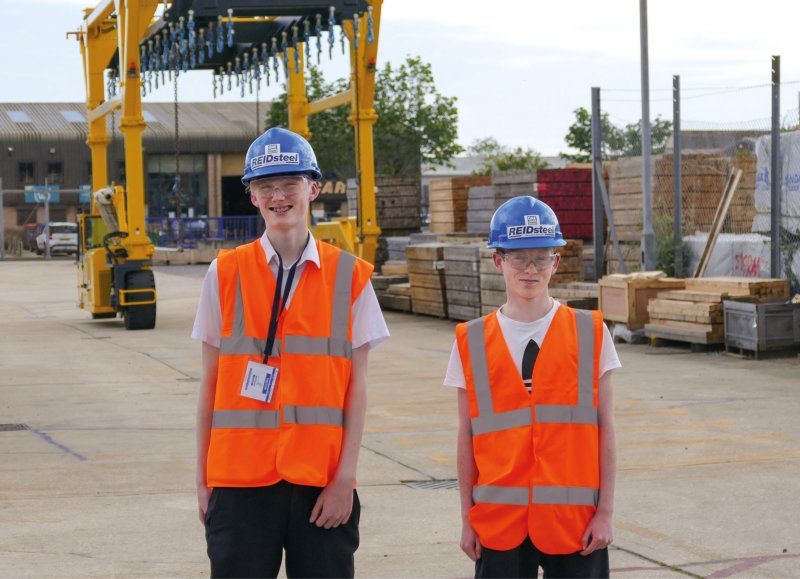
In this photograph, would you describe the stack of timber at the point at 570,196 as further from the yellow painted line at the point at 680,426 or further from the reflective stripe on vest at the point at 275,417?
the reflective stripe on vest at the point at 275,417

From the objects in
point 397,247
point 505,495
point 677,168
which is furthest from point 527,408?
point 397,247

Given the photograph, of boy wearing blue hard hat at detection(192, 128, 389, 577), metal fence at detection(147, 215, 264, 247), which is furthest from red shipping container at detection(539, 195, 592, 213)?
metal fence at detection(147, 215, 264, 247)

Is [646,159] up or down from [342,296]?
up

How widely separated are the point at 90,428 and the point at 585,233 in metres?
14.0

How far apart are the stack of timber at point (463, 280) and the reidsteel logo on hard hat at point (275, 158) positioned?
16.9m

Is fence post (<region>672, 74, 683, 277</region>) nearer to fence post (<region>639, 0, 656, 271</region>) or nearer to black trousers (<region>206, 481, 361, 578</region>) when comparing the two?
fence post (<region>639, 0, 656, 271</region>)

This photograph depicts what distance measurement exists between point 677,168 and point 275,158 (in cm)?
1511

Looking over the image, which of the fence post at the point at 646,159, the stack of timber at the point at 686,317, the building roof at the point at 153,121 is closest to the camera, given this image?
the stack of timber at the point at 686,317

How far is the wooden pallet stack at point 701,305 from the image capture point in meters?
16.0

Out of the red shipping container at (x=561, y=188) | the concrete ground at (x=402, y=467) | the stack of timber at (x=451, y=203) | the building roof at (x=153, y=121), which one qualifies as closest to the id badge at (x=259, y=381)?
the concrete ground at (x=402, y=467)

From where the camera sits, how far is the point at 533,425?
13.4ft

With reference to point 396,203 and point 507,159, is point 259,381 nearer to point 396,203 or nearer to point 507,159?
point 396,203

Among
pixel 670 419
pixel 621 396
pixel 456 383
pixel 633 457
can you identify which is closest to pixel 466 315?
pixel 621 396

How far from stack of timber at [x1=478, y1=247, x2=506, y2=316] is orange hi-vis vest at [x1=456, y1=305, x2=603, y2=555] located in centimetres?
1593
